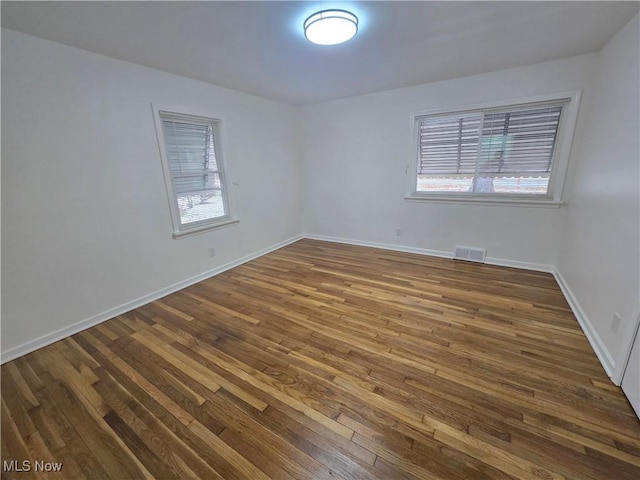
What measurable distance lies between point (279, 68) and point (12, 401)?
3.45 meters

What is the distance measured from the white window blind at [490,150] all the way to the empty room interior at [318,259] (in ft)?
0.09

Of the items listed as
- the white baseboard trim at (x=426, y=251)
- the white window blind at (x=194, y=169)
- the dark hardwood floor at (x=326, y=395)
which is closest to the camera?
the dark hardwood floor at (x=326, y=395)

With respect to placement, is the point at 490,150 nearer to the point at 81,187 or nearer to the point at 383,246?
the point at 383,246

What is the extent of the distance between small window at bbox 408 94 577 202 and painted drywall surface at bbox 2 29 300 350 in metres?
2.97

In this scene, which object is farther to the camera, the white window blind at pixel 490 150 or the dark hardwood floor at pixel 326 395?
the white window blind at pixel 490 150

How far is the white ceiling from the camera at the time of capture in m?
1.74

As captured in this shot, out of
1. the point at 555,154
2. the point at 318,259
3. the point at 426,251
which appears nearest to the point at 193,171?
the point at 318,259

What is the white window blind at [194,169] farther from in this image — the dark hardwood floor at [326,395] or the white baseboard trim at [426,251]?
the white baseboard trim at [426,251]

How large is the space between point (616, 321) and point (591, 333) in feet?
1.24

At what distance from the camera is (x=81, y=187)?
89.7 inches

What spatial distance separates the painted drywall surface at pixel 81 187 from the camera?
195 centimetres

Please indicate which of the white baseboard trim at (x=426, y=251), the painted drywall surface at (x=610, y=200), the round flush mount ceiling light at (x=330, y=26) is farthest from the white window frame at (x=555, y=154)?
the round flush mount ceiling light at (x=330, y=26)

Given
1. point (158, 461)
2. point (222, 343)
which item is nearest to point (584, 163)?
point (222, 343)

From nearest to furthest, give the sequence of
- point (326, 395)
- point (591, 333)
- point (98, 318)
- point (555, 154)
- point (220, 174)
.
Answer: point (326, 395) → point (591, 333) → point (98, 318) → point (555, 154) → point (220, 174)
